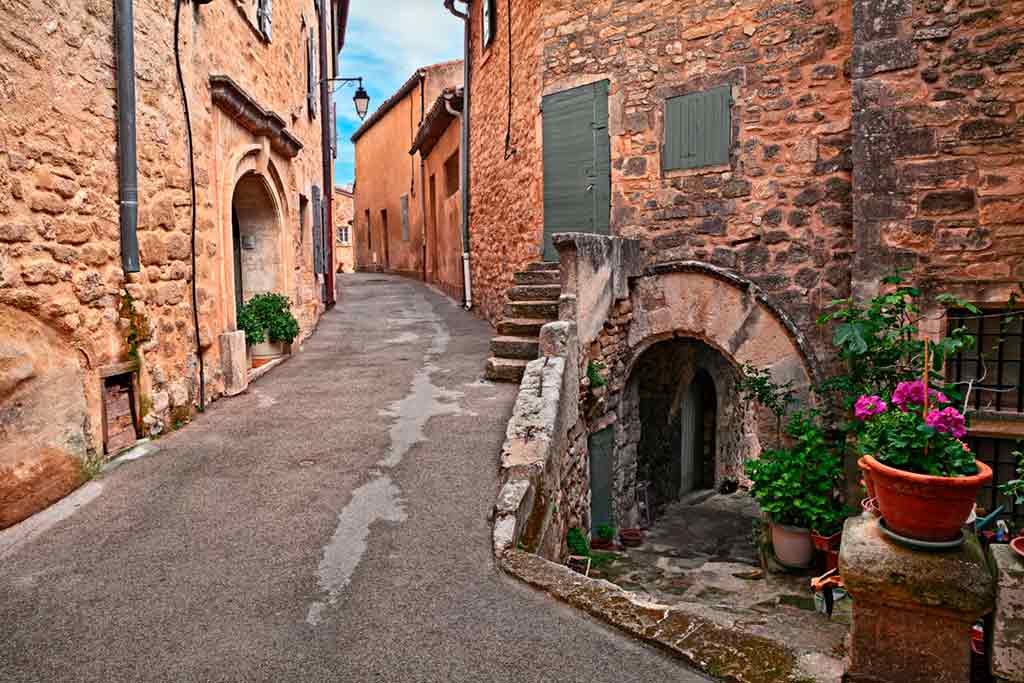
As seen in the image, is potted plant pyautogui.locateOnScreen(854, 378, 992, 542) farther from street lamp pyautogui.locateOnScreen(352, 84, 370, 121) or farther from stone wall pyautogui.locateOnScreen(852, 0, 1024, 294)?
street lamp pyautogui.locateOnScreen(352, 84, 370, 121)

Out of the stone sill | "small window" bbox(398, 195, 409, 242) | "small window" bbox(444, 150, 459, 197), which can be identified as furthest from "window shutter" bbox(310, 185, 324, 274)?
"small window" bbox(398, 195, 409, 242)

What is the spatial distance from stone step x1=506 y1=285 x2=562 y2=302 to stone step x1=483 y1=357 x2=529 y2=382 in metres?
0.92

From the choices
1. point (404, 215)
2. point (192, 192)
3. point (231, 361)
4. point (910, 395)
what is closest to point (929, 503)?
point (910, 395)

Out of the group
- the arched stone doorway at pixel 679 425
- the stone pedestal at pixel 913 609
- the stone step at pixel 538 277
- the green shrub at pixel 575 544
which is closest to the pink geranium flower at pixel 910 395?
the stone pedestal at pixel 913 609

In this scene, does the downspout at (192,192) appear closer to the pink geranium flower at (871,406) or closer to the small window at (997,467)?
the pink geranium flower at (871,406)

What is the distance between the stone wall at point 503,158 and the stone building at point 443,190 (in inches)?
42.2

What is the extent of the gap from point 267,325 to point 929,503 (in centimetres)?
664

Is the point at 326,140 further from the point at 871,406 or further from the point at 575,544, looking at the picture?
the point at 871,406

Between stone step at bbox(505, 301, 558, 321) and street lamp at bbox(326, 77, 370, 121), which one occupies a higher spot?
street lamp at bbox(326, 77, 370, 121)

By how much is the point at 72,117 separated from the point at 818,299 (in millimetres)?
6106

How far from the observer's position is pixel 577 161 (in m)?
8.06

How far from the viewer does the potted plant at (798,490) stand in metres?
6.17

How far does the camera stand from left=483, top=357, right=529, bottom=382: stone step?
6.40m

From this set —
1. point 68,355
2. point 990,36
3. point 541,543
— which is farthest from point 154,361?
point 990,36
